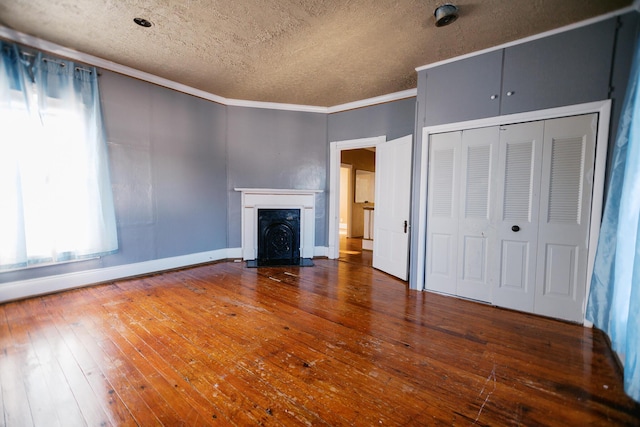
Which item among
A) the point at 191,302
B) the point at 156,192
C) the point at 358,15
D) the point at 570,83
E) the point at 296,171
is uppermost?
the point at 358,15

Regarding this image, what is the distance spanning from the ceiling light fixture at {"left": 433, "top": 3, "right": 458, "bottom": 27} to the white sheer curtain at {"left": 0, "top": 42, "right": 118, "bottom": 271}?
4.03 m

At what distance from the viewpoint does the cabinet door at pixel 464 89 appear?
3082 millimetres

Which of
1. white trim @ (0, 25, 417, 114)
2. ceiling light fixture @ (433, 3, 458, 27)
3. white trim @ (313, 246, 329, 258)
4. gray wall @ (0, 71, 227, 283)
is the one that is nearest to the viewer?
ceiling light fixture @ (433, 3, 458, 27)

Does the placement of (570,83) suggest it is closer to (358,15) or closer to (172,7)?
(358,15)

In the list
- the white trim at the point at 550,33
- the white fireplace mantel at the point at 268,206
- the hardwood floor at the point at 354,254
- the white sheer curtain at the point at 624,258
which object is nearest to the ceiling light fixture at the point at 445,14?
the white trim at the point at 550,33

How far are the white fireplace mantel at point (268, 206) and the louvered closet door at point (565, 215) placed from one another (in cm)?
341

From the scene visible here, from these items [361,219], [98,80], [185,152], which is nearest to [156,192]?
[185,152]

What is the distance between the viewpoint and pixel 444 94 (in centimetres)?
340

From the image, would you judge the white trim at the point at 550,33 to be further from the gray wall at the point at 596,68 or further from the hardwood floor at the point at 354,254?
the hardwood floor at the point at 354,254

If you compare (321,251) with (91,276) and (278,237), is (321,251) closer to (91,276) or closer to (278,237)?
(278,237)

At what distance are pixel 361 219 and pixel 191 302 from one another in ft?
20.8

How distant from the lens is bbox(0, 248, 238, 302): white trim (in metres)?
3.08

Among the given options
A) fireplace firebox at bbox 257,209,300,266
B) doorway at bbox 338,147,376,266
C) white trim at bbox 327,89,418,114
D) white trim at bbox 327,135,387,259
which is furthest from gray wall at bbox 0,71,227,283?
doorway at bbox 338,147,376,266

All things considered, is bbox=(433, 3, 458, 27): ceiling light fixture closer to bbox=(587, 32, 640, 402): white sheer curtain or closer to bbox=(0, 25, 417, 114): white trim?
bbox=(587, 32, 640, 402): white sheer curtain
